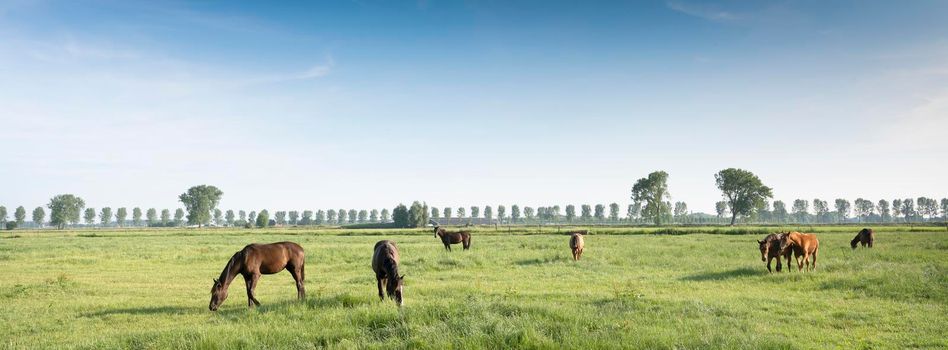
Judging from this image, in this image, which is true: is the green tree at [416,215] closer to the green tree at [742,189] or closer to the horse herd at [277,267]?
the green tree at [742,189]

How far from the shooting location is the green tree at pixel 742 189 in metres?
117

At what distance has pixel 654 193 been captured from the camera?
126250 mm

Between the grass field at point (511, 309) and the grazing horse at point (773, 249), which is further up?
the grazing horse at point (773, 249)

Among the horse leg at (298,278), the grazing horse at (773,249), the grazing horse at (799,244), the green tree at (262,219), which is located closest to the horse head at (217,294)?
the horse leg at (298,278)

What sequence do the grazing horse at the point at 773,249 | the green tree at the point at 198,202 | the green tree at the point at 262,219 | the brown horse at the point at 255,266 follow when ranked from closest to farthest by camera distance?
the brown horse at the point at 255,266, the grazing horse at the point at 773,249, the green tree at the point at 262,219, the green tree at the point at 198,202

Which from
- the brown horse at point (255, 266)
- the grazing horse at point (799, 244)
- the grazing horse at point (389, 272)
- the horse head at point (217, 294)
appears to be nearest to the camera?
the grazing horse at point (389, 272)

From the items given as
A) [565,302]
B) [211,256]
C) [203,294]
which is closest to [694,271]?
[565,302]

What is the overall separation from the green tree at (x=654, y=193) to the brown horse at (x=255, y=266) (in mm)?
118794

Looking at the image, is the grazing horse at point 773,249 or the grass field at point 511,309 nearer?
the grass field at point 511,309

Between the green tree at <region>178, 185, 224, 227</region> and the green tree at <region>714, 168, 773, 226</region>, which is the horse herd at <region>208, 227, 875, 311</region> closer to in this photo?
the green tree at <region>714, 168, 773, 226</region>

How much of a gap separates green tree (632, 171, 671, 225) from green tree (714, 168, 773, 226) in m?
13.0

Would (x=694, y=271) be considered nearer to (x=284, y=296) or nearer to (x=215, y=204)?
(x=284, y=296)

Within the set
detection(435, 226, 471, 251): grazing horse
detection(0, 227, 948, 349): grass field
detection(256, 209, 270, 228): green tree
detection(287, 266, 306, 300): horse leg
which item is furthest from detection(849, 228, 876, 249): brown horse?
detection(256, 209, 270, 228): green tree

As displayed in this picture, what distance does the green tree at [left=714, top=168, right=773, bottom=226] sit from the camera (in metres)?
117
